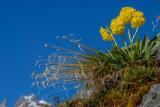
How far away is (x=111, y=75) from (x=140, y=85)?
25.8 inches

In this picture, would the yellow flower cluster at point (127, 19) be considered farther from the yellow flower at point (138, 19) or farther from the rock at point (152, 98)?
→ the rock at point (152, 98)

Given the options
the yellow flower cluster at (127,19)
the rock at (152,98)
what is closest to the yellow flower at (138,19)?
the yellow flower cluster at (127,19)

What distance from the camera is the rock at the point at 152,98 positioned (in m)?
→ 6.99

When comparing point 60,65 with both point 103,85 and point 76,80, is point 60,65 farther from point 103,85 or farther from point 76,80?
point 103,85

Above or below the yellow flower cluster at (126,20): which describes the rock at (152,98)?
below

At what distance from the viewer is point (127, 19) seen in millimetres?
9203

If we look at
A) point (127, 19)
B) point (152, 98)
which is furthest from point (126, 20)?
point (152, 98)

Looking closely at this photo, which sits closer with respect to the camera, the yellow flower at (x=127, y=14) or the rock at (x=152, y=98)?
the rock at (x=152, y=98)

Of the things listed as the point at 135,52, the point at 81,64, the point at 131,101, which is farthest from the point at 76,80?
the point at 131,101

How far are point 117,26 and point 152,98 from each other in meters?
2.31

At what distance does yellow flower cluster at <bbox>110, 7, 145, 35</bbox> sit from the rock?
80.1 inches

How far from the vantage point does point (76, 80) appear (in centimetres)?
A: 897

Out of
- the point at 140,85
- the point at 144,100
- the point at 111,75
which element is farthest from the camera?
the point at 111,75

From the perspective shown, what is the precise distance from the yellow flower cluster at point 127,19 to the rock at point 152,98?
203 centimetres
